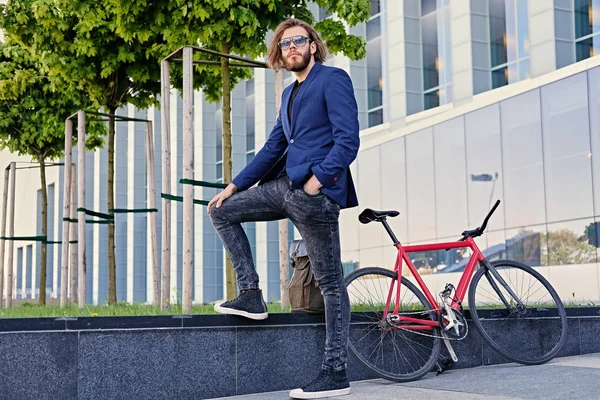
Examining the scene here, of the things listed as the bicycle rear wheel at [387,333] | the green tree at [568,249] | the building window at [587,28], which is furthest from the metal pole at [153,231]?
the building window at [587,28]

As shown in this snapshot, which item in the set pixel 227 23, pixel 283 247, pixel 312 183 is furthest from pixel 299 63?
pixel 227 23

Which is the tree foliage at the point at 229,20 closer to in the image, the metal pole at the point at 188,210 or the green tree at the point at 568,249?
the metal pole at the point at 188,210

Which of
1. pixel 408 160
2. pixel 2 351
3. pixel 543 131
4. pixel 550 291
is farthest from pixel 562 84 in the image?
pixel 2 351

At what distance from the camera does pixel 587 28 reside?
19.5m

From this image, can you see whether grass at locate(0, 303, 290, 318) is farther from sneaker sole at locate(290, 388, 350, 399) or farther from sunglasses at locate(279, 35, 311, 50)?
sunglasses at locate(279, 35, 311, 50)

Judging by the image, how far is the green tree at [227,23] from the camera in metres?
8.42

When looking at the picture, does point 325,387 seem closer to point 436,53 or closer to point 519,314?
point 519,314

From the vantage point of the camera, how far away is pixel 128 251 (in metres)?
41.1

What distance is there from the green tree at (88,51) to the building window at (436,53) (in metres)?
13.0

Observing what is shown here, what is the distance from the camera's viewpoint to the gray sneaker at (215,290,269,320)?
5.38m

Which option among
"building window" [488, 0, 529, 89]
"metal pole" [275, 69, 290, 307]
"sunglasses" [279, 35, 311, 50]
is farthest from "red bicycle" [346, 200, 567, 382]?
"building window" [488, 0, 529, 89]

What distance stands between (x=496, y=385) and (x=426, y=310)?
0.81 metres

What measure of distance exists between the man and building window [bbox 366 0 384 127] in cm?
2100

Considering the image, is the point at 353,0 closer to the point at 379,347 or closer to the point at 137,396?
the point at 379,347
